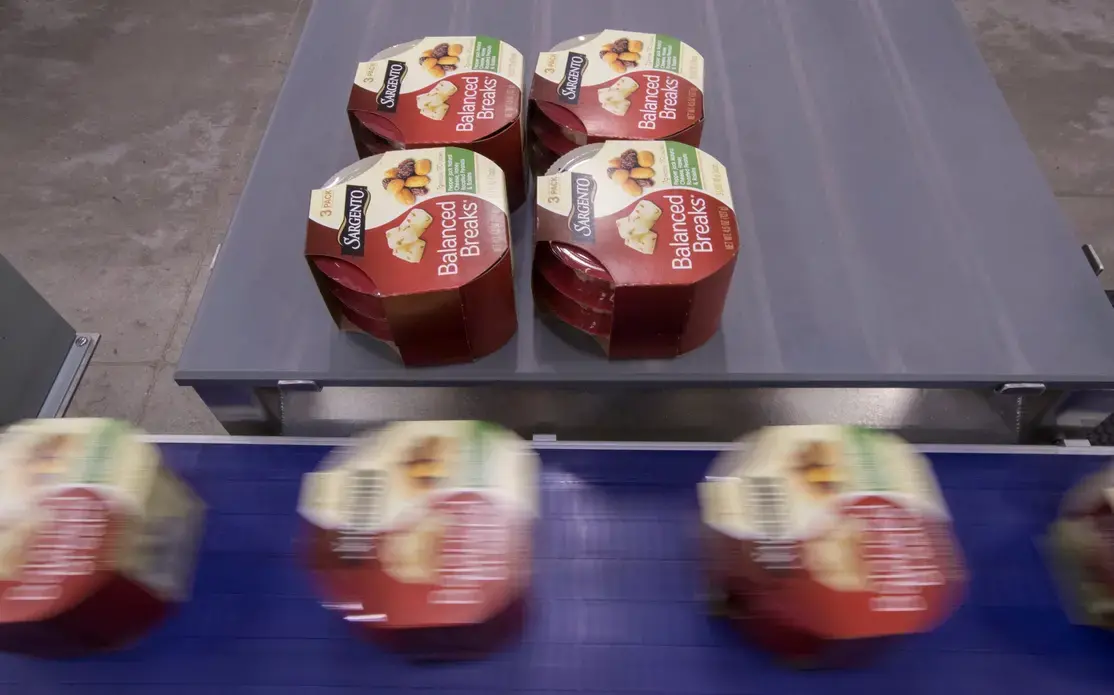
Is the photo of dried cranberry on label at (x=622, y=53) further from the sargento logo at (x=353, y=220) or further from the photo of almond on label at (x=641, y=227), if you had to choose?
the sargento logo at (x=353, y=220)

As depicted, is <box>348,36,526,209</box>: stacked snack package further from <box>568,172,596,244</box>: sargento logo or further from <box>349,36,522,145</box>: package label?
<box>568,172,596,244</box>: sargento logo

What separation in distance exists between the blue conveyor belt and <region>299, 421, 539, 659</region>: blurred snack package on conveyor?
0.07m

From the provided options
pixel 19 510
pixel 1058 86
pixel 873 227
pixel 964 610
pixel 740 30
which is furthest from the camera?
pixel 1058 86

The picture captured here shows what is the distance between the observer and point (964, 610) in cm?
86

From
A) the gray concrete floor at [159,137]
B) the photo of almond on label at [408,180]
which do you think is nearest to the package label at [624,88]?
the photo of almond on label at [408,180]

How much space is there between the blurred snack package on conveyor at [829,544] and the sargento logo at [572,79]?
0.58 m

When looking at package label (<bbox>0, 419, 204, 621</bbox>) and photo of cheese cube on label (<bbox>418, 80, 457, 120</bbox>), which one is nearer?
package label (<bbox>0, 419, 204, 621</bbox>)

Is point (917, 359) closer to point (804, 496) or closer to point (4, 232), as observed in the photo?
point (804, 496)

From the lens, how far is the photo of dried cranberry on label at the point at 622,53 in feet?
3.73

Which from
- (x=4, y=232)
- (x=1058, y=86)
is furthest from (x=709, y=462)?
(x=1058, y=86)

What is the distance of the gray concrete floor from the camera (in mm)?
1964

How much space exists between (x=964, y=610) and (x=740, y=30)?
3.63 feet

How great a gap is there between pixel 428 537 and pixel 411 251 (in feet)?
1.15

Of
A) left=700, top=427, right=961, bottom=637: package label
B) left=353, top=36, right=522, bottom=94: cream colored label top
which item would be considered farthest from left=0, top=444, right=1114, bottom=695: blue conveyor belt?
left=353, top=36, right=522, bottom=94: cream colored label top
